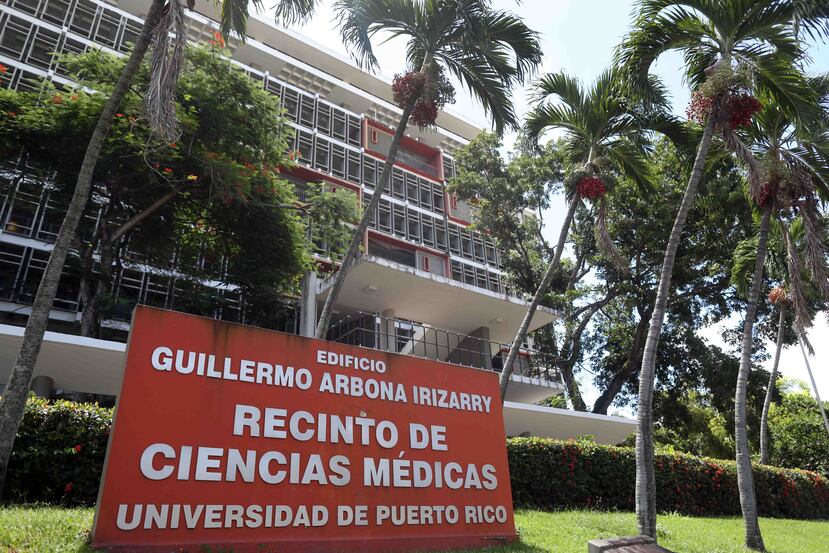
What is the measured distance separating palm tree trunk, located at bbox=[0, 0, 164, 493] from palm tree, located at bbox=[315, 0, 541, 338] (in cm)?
465

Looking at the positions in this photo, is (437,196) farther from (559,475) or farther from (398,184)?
(559,475)

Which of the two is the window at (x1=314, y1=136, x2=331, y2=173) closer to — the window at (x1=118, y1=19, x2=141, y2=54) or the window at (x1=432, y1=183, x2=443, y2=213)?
the window at (x1=432, y1=183, x2=443, y2=213)

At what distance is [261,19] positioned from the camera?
119 feet

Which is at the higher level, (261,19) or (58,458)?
(261,19)

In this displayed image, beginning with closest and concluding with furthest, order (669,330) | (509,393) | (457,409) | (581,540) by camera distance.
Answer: (457,409) → (581,540) → (509,393) → (669,330)

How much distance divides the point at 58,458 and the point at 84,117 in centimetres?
958

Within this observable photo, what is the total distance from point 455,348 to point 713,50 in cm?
1216

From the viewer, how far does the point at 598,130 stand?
13.3 metres

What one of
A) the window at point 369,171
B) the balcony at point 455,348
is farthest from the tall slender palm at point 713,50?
the window at point 369,171

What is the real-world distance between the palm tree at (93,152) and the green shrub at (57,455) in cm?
180

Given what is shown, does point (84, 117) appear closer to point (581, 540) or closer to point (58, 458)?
point (58, 458)

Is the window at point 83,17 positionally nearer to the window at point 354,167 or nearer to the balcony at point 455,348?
the window at point 354,167

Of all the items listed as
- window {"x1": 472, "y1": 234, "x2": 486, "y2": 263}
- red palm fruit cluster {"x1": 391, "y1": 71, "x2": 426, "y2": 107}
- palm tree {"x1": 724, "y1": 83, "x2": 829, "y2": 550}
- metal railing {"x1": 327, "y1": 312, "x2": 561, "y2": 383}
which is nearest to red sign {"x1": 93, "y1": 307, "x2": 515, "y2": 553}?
red palm fruit cluster {"x1": 391, "y1": 71, "x2": 426, "y2": 107}

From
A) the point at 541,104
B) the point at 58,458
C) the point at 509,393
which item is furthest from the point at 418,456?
the point at 509,393
